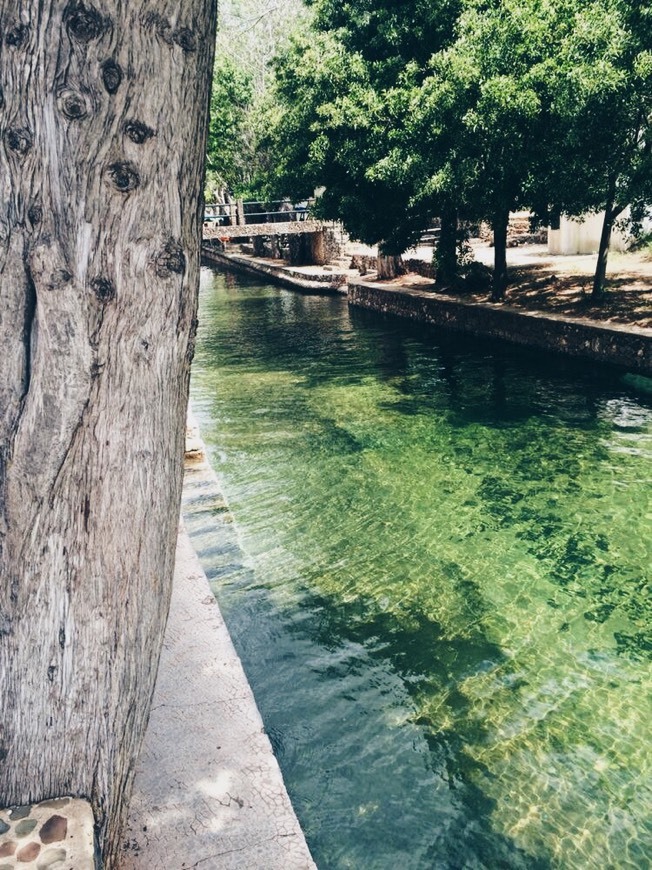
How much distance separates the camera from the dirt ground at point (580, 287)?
44.1ft

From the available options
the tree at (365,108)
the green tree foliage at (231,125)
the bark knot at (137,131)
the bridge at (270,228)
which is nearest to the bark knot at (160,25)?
the bark knot at (137,131)

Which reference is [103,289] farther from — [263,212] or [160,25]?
[263,212]

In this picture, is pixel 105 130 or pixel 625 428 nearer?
pixel 105 130

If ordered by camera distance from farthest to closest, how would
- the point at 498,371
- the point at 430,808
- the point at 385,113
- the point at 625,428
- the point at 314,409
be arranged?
the point at 385,113
the point at 498,371
the point at 314,409
the point at 625,428
the point at 430,808

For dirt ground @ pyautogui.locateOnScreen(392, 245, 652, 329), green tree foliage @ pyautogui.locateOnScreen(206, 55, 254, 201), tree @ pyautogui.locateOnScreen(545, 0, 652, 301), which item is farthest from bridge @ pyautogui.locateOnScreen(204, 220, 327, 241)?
tree @ pyautogui.locateOnScreen(545, 0, 652, 301)

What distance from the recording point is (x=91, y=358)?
1904 millimetres

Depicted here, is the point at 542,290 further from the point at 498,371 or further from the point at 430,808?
the point at 430,808

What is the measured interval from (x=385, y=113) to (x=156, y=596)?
648 inches

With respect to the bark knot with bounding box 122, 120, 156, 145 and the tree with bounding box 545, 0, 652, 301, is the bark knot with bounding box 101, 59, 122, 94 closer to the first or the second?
the bark knot with bounding box 122, 120, 156, 145

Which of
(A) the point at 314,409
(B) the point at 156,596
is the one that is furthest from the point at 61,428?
(A) the point at 314,409

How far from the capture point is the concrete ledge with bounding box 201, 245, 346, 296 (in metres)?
24.5

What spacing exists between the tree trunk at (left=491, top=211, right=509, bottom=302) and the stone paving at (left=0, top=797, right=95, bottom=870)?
15.5 m

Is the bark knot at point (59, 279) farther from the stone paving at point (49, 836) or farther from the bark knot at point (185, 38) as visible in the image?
the stone paving at point (49, 836)

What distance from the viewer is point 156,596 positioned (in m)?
2.17
